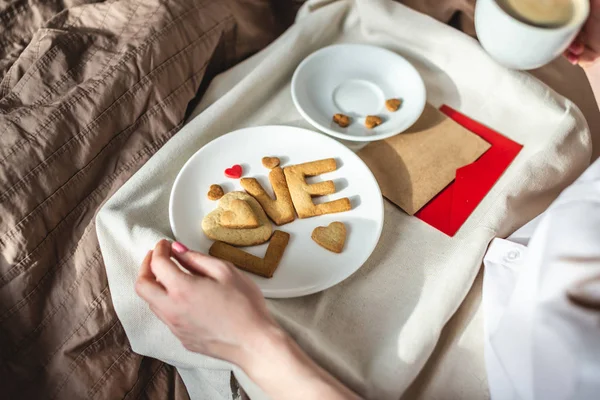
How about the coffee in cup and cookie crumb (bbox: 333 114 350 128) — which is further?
cookie crumb (bbox: 333 114 350 128)

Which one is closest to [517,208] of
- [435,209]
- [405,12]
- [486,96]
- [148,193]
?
[435,209]

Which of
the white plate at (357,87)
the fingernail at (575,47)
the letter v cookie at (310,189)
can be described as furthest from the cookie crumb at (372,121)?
the fingernail at (575,47)

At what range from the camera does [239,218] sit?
696 mm

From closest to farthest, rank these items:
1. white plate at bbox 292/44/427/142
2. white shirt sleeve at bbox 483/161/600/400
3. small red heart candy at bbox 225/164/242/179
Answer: white shirt sleeve at bbox 483/161/600/400 < small red heart candy at bbox 225/164/242/179 < white plate at bbox 292/44/427/142

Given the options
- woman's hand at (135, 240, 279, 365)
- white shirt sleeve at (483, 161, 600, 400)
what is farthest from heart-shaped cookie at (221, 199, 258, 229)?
white shirt sleeve at (483, 161, 600, 400)

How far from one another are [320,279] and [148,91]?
0.41 m

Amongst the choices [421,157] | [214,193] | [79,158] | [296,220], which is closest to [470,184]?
[421,157]

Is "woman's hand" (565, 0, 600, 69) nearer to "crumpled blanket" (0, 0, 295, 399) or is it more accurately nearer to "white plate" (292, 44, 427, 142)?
"white plate" (292, 44, 427, 142)

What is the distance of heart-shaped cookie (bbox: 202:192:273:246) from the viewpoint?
0.69m

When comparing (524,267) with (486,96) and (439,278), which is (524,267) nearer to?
(439,278)

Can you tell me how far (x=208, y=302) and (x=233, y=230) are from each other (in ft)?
0.49

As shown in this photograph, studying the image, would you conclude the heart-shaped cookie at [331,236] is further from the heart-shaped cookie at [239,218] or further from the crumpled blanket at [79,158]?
the crumpled blanket at [79,158]

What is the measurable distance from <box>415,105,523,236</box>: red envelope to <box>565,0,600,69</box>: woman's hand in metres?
0.17

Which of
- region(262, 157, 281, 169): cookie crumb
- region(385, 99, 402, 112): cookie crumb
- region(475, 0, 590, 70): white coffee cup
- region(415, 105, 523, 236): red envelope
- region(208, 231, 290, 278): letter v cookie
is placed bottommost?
region(415, 105, 523, 236): red envelope
